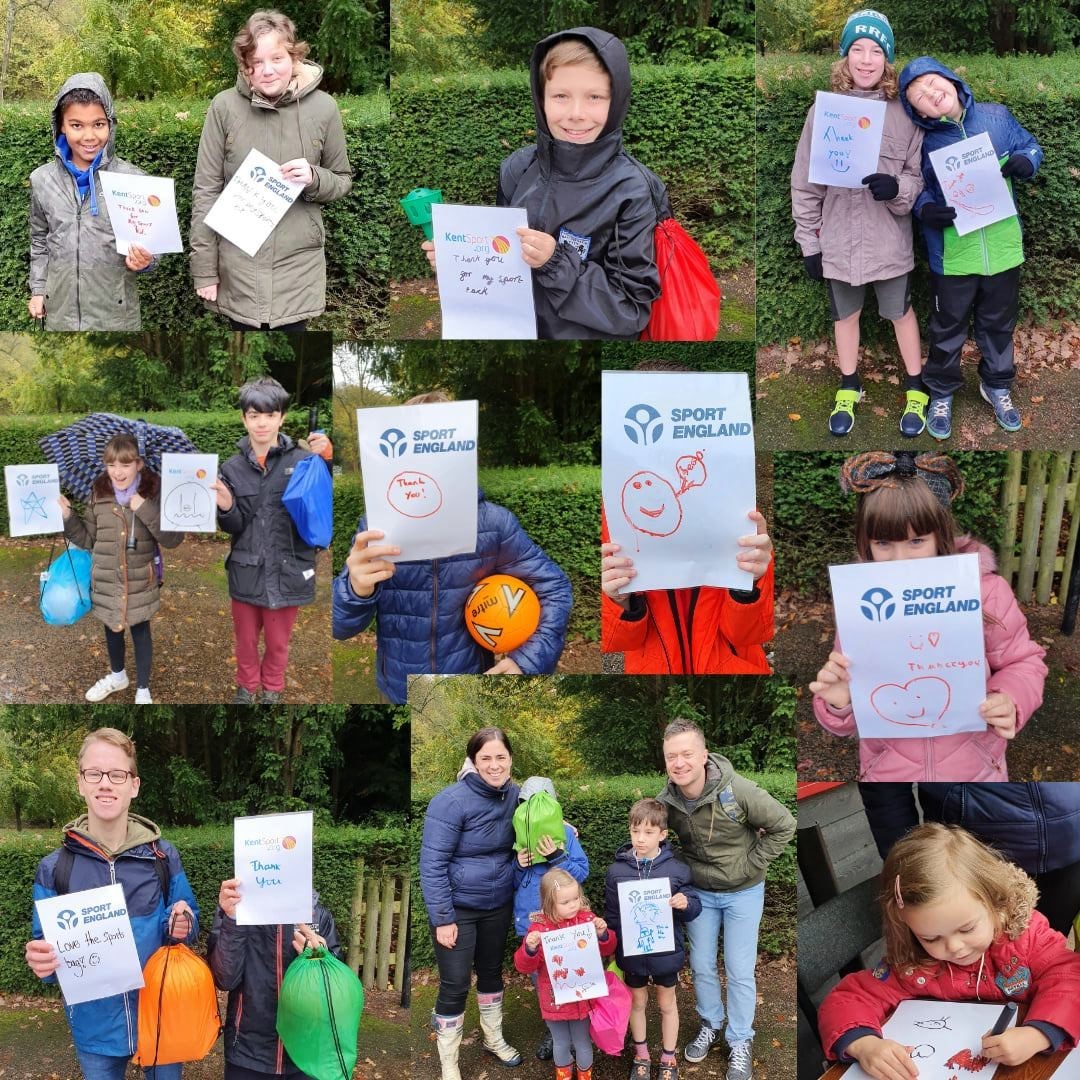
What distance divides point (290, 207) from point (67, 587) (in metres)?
1.84

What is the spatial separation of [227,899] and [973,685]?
2727 mm

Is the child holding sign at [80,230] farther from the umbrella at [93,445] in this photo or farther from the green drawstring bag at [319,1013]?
the green drawstring bag at [319,1013]

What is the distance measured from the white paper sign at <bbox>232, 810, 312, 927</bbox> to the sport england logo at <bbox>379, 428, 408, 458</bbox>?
138cm

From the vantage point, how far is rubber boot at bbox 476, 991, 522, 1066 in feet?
16.0

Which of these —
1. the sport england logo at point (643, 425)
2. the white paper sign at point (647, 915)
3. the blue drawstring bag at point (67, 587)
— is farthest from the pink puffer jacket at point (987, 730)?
the blue drawstring bag at point (67, 587)

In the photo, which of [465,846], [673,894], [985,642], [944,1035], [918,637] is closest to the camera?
[944,1035]

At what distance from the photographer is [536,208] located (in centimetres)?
472

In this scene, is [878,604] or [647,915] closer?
[878,604]

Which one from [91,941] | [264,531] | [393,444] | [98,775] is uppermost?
[393,444]

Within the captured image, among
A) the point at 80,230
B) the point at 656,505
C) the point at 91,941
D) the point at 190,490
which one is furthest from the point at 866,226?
the point at 91,941

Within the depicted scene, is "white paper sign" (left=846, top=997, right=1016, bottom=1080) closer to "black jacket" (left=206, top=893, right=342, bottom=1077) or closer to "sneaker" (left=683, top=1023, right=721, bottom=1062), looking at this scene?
"sneaker" (left=683, top=1023, right=721, bottom=1062)

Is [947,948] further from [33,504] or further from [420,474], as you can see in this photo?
[33,504]

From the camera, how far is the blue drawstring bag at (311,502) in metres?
4.95

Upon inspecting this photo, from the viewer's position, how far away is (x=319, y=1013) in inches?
179
